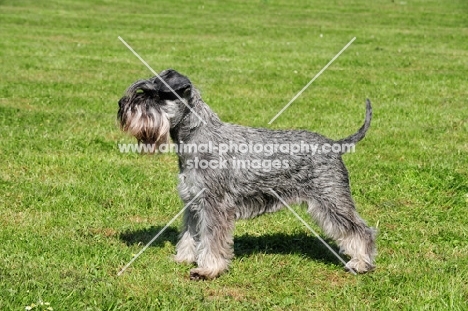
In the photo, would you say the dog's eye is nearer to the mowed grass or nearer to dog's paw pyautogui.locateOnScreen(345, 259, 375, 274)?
the mowed grass

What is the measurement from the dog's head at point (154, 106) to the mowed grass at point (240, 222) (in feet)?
4.56

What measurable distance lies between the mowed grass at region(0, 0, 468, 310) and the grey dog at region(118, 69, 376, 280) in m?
0.31

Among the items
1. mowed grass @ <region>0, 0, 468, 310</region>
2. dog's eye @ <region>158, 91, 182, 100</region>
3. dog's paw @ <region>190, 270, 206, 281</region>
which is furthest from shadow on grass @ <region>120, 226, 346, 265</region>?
dog's eye @ <region>158, 91, 182, 100</region>

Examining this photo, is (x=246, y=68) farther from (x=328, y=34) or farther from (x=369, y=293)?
(x=369, y=293)

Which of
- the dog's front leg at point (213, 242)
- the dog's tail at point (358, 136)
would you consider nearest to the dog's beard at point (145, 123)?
the dog's front leg at point (213, 242)

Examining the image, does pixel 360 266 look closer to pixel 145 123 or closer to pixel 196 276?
pixel 196 276

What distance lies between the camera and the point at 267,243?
24.7 feet

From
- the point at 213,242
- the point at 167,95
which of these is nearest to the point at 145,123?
the point at 167,95

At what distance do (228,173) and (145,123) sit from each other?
1.01 meters

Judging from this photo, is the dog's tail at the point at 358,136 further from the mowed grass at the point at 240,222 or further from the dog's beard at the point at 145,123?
the dog's beard at the point at 145,123

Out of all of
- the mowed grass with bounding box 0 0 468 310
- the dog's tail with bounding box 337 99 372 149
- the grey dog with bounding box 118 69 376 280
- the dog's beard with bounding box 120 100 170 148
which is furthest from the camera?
the dog's tail with bounding box 337 99 372 149

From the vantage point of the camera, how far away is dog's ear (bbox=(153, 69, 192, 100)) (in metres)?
6.50

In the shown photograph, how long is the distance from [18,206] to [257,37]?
19703 millimetres

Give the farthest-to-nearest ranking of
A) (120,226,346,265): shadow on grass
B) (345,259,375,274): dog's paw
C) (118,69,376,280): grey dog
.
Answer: (120,226,346,265): shadow on grass < (345,259,375,274): dog's paw < (118,69,376,280): grey dog
